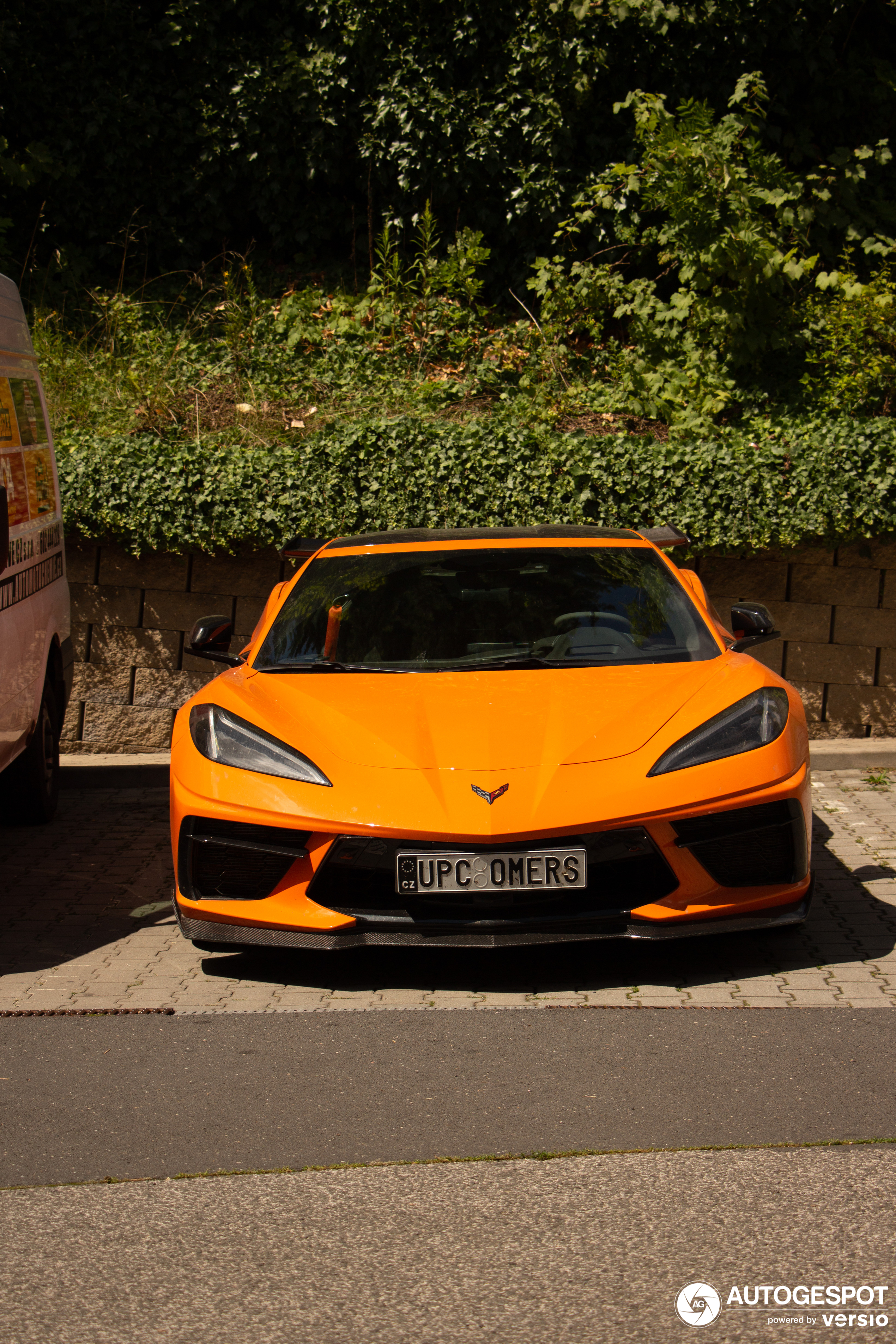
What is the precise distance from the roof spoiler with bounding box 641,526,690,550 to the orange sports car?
4.22 feet

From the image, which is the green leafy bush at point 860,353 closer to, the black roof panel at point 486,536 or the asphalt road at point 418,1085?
the black roof panel at point 486,536

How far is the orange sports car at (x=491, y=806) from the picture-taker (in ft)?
13.7

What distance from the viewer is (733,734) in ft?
14.6

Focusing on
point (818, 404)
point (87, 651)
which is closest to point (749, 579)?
point (818, 404)

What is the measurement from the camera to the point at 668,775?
14.0 feet

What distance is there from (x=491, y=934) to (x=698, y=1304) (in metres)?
1.80

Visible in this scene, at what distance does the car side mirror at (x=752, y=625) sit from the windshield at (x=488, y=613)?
16cm

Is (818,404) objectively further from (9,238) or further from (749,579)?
(9,238)

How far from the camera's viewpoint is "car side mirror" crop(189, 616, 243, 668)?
5.44m

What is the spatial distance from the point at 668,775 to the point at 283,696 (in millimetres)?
1452

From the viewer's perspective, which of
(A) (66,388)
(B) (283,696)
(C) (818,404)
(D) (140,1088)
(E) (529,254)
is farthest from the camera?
(E) (529,254)

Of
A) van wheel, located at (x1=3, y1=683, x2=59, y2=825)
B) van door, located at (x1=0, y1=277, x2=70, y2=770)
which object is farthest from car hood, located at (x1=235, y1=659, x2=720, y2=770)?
van wheel, located at (x1=3, y1=683, x2=59, y2=825)

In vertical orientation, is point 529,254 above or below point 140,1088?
above

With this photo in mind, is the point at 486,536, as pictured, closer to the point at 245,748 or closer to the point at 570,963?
the point at 245,748
